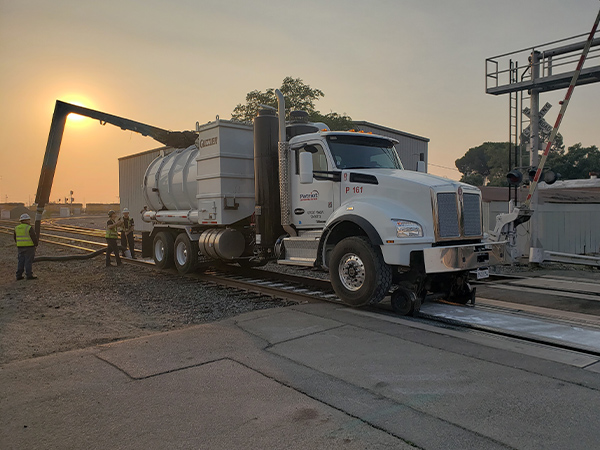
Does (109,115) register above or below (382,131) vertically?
below

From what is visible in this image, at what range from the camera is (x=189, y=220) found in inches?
470

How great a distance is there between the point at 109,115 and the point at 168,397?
12112 millimetres

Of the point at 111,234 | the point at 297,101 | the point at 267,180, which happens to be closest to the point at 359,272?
the point at 267,180

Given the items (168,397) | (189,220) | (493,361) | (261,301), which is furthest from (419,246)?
→ (189,220)

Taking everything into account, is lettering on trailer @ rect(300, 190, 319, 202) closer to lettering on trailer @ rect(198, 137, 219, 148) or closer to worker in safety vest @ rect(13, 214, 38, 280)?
lettering on trailer @ rect(198, 137, 219, 148)

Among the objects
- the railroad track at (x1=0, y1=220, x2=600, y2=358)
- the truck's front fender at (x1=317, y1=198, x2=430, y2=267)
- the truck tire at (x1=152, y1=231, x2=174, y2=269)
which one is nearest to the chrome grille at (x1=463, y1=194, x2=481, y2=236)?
the truck's front fender at (x1=317, y1=198, x2=430, y2=267)

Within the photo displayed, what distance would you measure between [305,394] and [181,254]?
900 cm

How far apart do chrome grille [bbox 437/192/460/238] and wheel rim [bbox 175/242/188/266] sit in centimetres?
729

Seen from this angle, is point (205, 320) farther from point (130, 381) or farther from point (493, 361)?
point (493, 361)

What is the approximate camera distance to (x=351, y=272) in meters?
7.55

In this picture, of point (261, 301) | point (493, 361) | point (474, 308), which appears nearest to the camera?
point (493, 361)

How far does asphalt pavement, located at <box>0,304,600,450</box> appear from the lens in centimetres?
338

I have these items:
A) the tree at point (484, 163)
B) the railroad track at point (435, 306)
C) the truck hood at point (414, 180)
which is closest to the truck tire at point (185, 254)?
the railroad track at point (435, 306)

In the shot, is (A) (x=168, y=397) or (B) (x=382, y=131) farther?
(B) (x=382, y=131)
